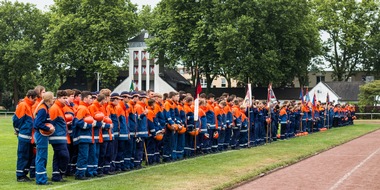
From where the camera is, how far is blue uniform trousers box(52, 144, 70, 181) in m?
13.7

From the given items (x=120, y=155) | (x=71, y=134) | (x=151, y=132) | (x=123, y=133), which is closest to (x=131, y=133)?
(x=123, y=133)

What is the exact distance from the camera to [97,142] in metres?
14.9

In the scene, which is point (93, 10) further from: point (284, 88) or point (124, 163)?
point (124, 163)

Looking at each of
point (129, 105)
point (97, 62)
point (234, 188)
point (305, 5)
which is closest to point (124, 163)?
point (129, 105)

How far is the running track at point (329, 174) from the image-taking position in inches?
547

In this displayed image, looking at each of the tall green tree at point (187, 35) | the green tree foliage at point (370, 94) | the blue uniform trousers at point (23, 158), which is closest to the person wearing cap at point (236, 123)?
the blue uniform trousers at point (23, 158)

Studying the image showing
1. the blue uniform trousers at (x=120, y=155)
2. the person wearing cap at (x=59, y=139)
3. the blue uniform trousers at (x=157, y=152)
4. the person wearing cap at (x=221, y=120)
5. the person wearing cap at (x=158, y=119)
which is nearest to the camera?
the person wearing cap at (x=59, y=139)

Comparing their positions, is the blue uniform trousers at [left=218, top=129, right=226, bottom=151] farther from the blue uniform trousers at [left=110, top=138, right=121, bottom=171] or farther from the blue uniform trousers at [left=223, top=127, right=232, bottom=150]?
the blue uniform trousers at [left=110, top=138, right=121, bottom=171]

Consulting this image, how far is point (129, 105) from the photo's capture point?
55.5 ft

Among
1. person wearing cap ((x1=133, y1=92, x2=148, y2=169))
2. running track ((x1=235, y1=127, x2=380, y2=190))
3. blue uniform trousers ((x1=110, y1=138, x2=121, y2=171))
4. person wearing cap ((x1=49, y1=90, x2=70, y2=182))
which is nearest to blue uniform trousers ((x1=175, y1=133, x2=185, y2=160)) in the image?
person wearing cap ((x1=133, y1=92, x2=148, y2=169))

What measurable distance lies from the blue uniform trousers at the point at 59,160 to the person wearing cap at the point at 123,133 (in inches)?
99.2

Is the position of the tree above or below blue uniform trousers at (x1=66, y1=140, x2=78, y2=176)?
above

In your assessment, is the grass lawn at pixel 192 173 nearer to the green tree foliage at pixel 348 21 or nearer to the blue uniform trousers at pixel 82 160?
the blue uniform trousers at pixel 82 160

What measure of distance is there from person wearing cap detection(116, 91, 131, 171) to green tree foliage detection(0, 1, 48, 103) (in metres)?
61.4
